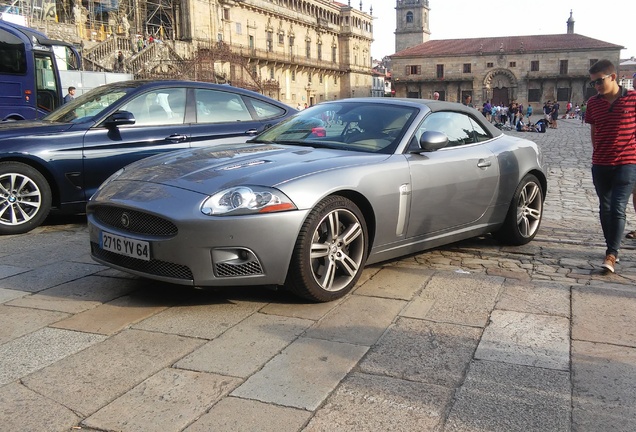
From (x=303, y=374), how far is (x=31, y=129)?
4.58m

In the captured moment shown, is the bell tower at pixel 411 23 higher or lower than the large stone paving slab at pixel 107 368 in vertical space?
higher

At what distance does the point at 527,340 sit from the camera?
3299 mm

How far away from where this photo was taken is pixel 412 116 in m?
4.75

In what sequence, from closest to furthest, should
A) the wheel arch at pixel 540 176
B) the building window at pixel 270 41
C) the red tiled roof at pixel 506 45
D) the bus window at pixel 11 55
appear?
the wheel arch at pixel 540 176
the bus window at pixel 11 55
the building window at pixel 270 41
the red tiled roof at pixel 506 45

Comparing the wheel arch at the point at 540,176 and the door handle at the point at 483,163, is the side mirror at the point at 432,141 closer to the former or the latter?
the door handle at the point at 483,163

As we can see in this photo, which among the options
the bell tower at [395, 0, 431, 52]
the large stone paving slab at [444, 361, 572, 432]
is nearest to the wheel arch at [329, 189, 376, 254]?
the large stone paving slab at [444, 361, 572, 432]

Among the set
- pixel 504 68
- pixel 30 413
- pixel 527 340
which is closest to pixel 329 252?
pixel 527 340

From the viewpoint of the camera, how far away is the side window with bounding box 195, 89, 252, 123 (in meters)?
6.96

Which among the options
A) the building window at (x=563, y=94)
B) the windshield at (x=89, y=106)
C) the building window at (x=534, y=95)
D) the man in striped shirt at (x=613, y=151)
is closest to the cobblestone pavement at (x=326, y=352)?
the man in striped shirt at (x=613, y=151)

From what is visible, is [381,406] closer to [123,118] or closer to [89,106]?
[123,118]

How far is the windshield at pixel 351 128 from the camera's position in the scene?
4.60m

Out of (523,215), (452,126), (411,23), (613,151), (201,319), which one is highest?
(411,23)

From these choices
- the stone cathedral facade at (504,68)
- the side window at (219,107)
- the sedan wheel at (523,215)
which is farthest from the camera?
the stone cathedral facade at (504,68)

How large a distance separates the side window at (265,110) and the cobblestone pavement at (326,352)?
323 centimetres
